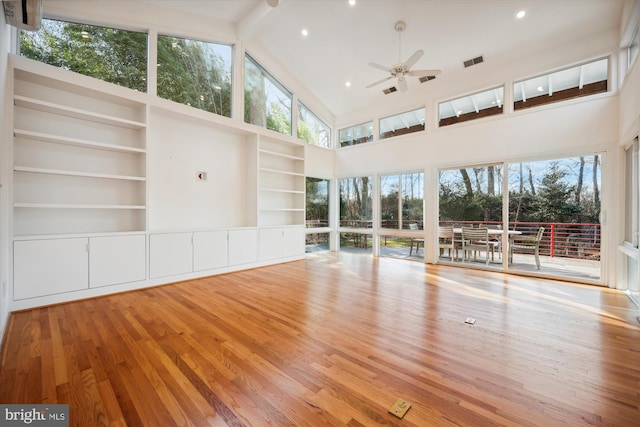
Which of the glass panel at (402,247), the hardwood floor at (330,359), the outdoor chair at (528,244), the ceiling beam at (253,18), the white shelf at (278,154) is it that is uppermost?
the ceiling beam at (253,18)

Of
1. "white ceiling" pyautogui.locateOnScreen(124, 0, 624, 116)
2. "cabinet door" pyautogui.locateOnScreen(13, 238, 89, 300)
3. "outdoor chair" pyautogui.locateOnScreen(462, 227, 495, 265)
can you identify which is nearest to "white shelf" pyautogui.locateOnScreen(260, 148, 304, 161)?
"white ceiling" pyautogui.locateOnScreen(124, 0, 624, 116)

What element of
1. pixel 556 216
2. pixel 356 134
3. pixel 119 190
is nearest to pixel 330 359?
pixel 119 190

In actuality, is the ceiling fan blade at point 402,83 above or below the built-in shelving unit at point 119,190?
above

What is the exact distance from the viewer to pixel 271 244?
585cm

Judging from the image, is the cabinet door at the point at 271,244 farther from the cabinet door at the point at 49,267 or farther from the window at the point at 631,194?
the window at the point at 631,194

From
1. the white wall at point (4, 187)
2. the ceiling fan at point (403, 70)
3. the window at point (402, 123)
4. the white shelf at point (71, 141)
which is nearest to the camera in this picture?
the white wall at point (4, 187)

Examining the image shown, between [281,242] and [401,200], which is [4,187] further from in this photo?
[401,200]

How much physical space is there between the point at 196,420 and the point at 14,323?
109 inches

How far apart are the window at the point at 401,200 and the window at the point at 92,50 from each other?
5.49 metres

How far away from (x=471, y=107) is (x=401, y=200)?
2462mm

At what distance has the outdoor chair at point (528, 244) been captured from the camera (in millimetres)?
4812

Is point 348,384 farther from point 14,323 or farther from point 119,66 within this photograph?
point 119,66

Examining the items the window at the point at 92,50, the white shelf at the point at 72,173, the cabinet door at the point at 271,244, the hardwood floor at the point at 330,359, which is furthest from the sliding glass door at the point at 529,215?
the window at the point at 92,50

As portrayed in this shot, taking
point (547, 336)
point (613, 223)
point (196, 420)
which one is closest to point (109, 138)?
point (196, 420)
